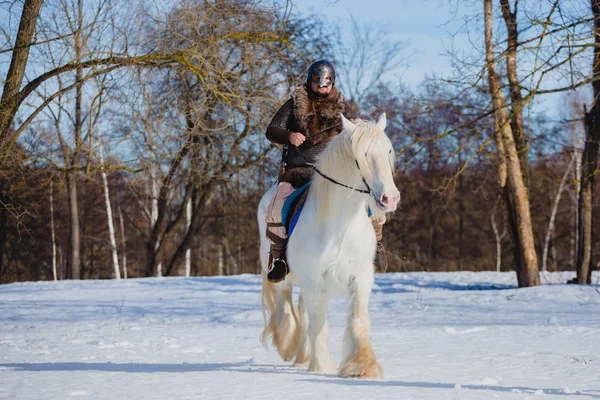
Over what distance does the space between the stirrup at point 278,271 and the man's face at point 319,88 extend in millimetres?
1569

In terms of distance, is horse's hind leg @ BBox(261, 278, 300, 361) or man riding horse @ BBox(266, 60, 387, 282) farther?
horse's hind leg @ BBox(261, 278, 300, 361)

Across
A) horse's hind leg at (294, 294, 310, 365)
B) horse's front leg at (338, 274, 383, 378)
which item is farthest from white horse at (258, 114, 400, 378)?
horse's hind leg at (294, 294, 310, 365)

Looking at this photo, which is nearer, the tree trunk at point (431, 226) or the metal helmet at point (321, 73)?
the metal helmet at point (321, 73)

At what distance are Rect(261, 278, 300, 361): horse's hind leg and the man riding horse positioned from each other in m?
0.71

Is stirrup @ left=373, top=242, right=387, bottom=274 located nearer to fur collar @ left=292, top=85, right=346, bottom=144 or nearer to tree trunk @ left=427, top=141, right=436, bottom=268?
fur collar @ left=292, top=85, right=346, bottom=144

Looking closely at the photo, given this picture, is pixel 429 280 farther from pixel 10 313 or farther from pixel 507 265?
pixel 507 265

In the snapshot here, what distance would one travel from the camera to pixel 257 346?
836cm

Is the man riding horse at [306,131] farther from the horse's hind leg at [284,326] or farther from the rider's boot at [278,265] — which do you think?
the horse's hind leg at [284,326]

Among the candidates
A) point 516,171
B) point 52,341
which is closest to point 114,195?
point 516,171

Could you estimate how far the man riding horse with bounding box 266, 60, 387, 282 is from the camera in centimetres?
632

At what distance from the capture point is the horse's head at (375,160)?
4.88m

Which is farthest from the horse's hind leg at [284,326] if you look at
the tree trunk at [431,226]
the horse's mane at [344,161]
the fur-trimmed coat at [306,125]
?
the tree trunk at [431,226]

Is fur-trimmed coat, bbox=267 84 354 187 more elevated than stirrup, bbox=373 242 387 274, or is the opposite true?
fur-trimmed coat, bbox=267 84 354 187

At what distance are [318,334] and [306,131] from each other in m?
1.85
